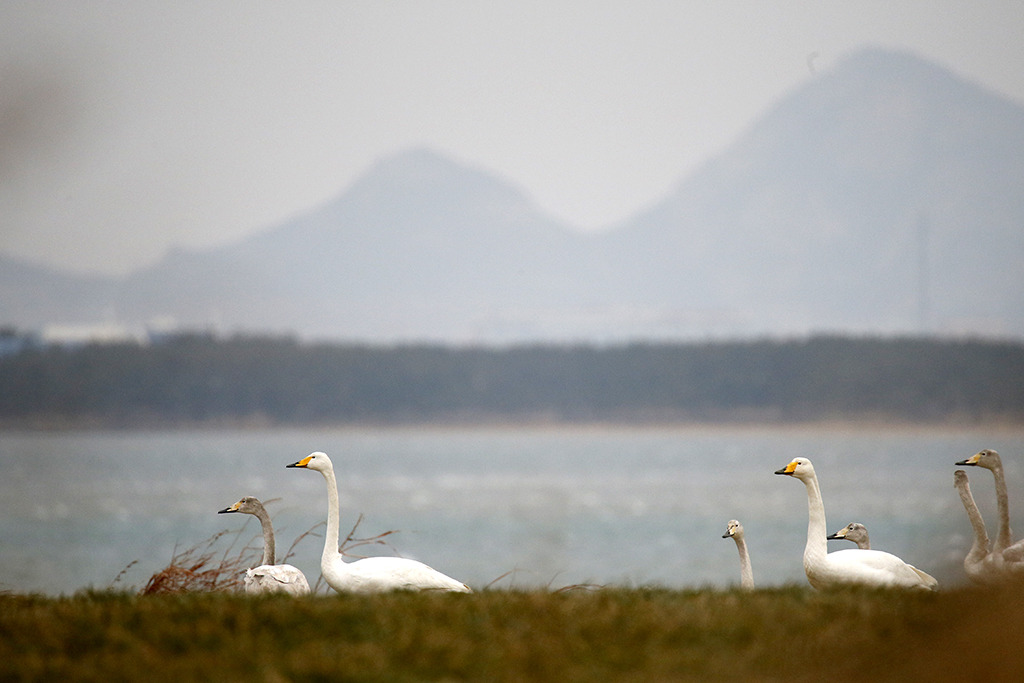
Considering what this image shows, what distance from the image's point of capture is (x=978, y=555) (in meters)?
9.13

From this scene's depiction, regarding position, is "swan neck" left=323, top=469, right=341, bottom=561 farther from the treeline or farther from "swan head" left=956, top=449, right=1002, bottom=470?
the treeline

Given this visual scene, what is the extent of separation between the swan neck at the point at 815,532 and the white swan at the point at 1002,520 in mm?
1176

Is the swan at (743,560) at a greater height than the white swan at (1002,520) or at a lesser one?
lesser

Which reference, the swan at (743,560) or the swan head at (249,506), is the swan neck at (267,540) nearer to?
the swan head at (249,506)

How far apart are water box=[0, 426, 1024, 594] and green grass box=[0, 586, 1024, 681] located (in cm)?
185

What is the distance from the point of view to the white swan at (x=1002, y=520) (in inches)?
340

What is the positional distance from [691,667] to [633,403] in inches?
6184

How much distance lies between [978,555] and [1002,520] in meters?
0.32

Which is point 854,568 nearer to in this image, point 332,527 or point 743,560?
point 743,560

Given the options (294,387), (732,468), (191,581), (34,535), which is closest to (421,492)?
(34,535)

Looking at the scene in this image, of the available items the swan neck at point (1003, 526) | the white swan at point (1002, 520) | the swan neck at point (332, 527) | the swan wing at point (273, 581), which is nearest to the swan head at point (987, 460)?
the white swan at point (1002, 520)

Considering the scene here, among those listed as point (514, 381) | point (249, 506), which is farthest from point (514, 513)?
point (514, 381)

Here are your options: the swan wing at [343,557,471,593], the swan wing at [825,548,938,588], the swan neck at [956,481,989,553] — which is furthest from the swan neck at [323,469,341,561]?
the swan neck at [956,481,989,553]

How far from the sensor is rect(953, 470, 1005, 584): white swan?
345 inches
